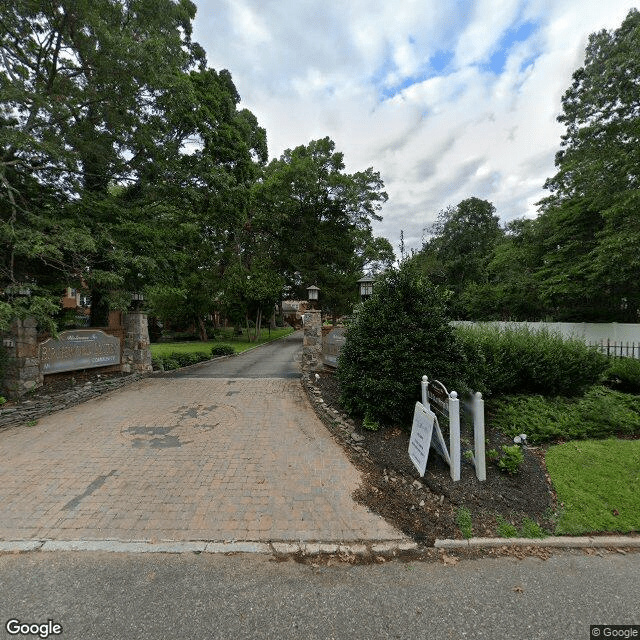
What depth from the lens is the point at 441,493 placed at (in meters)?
3.50

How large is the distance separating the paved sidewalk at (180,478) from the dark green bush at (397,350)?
1.02 m

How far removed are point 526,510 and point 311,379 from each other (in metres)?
5.91

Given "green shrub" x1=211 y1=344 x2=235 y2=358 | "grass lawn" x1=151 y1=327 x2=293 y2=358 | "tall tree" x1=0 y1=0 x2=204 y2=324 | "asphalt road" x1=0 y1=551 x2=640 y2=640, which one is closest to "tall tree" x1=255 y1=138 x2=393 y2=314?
"grass lawn" x1=151 y1=327 x2=293 y2=358

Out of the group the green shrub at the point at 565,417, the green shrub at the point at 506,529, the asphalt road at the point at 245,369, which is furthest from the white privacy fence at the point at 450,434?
the asphalt road at the point at 245,369

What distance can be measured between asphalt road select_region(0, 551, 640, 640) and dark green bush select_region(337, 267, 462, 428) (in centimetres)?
242

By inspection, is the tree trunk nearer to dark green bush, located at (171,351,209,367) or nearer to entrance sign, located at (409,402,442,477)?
dark green bush, located at (171,351,209,367)

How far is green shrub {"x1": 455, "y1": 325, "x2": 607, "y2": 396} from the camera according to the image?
545 cm

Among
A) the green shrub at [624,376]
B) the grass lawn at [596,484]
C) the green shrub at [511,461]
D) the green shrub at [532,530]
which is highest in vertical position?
the green shrub at [624,376]

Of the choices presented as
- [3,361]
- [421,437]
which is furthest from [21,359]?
[421,437]

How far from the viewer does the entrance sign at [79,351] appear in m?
7.32

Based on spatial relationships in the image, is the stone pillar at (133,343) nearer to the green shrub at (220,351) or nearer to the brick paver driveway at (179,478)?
the brick paver driveway at (179,478)

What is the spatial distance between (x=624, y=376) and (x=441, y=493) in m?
5.64

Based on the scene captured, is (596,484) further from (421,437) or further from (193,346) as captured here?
(193,346)

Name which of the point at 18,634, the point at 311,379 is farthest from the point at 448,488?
the point at 311,379
